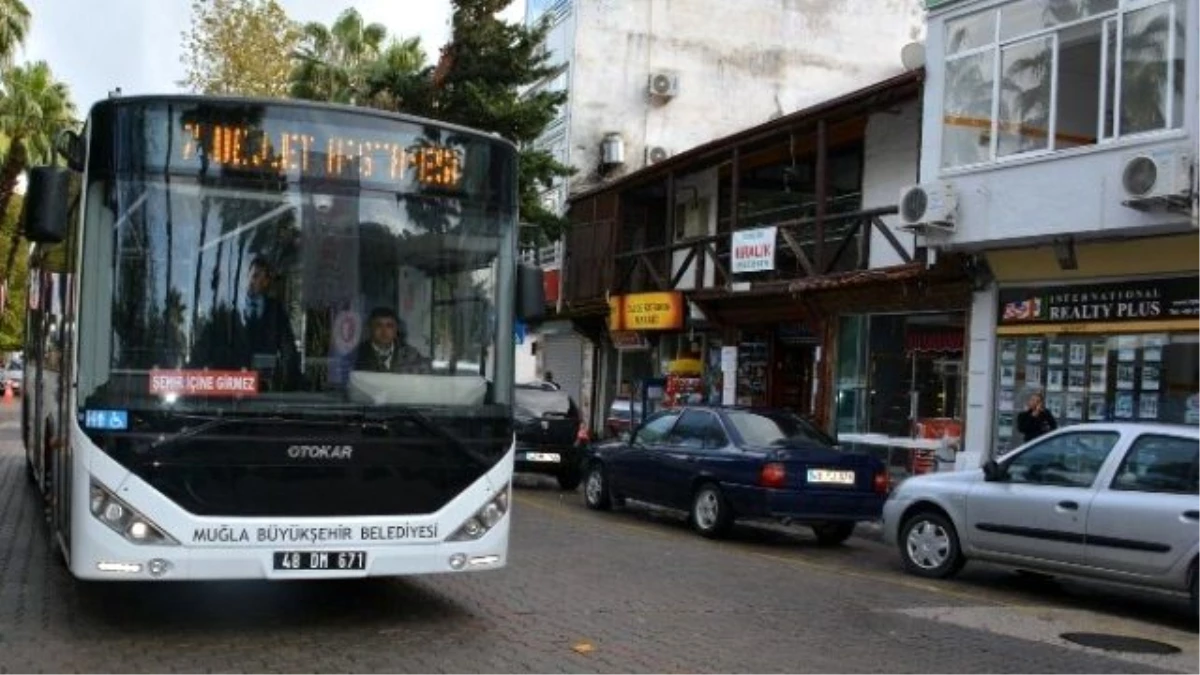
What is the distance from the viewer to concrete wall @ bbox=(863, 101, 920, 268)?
66.9 feet

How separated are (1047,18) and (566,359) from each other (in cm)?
1864

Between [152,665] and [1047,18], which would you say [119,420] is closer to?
[152,665]

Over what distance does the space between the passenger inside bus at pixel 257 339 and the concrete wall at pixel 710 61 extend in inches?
940

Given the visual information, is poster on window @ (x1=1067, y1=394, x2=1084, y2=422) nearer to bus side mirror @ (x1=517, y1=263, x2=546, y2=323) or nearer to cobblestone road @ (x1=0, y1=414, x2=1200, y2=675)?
cobblestone road @ (x1=0, y1=414, x2=1200, y2=675)

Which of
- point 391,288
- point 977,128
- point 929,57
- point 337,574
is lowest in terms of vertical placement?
point 337,574

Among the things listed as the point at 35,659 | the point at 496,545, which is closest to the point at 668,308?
the point at 496,545

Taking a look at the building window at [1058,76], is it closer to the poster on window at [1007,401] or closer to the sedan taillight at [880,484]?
the poster on window at [1007,401]

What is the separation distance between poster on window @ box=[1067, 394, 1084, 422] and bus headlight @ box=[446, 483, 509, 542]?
35.5ft

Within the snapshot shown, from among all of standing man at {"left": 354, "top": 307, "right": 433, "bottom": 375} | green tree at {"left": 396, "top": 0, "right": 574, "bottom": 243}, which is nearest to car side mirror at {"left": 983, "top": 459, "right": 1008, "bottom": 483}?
standing man at {"left": 354, "top": 307, "right": 433, "bottom": 375}

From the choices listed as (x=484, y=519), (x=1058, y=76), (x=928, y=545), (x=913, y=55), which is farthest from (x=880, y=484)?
(x=913, y=55)

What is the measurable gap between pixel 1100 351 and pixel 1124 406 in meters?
0.76

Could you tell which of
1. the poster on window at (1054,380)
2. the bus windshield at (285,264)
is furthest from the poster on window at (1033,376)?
the bus windshield at (285,264)

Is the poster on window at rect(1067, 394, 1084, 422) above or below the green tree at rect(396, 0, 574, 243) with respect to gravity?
below

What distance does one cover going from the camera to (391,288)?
7.48 metres
